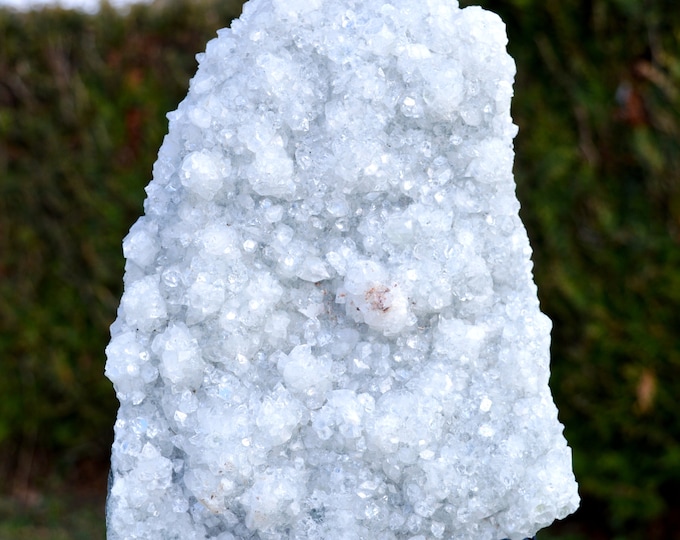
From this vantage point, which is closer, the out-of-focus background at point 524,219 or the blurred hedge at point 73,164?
the out-of-focus background at point 524,219

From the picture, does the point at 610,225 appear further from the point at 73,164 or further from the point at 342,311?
the point at 73,164

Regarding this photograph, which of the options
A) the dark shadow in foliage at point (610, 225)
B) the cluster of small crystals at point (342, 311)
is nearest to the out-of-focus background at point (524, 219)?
the dark shadow in foliage at point (610, 225)

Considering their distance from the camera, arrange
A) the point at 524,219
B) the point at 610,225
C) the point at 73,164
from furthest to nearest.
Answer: the point at 73,164 → the point at 524,219 → the point at 610,225

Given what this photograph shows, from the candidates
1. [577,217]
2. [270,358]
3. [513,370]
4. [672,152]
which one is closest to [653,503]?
[577,217]

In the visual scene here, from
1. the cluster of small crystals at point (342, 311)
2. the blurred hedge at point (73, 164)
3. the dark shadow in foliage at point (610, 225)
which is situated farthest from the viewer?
the blurred hedge at point (73, 164)

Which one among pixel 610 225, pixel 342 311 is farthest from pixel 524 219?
pixel 342 311

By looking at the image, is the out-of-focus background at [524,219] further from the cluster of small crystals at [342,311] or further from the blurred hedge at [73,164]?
the cluster of small crystals at [342,311]

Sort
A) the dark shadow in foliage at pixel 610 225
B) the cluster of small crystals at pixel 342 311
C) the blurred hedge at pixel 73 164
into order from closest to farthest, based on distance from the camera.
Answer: the cluster of small crystals at pixel 342 311 → the dark shadow in foliage at pixel 610 225 → the blurred hedge at pixel 73 164

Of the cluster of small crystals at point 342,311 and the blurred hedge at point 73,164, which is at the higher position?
the blurred hedge at point 73,164
